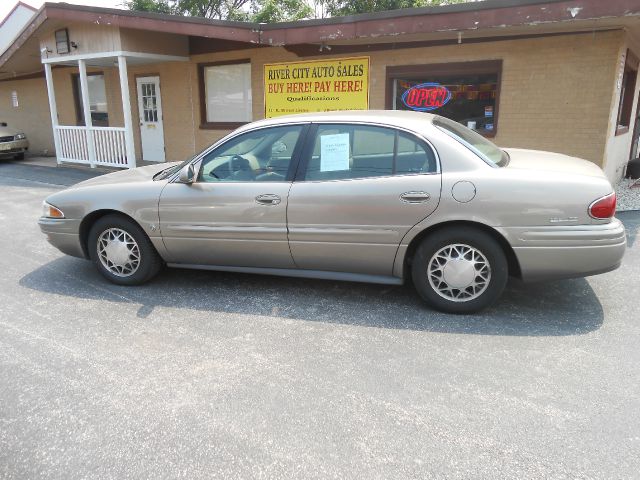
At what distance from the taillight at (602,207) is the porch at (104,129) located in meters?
10.3

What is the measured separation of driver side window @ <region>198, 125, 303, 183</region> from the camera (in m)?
4.26

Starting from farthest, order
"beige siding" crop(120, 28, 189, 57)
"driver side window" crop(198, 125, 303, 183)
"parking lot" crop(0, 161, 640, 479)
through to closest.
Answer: "beige siding" crop(120, 28, 189, 57)
"driver side window" crop(198, 125, 303, 183)
"parking lot" crop(0, 161, 640, 479)

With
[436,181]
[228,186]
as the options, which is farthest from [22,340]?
[436,181]

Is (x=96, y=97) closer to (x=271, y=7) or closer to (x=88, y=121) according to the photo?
(x=88, y=121)

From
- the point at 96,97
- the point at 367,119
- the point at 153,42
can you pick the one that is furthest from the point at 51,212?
the point at 96,97

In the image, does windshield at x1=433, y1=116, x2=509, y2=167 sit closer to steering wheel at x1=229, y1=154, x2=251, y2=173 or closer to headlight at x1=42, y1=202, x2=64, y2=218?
steering wheel at x1=229, y1=154, x2=251, y2=173

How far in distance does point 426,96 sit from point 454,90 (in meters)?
0.48

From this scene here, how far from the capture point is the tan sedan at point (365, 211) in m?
3.67

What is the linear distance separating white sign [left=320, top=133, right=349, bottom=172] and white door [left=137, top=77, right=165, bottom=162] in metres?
9.89

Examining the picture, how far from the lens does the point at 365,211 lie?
395 cm

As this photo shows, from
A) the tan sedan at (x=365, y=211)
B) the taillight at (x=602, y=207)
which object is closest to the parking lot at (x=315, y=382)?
the tan sedan at (x=365, y=211)

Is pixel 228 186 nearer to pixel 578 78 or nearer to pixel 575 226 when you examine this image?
pixel 575 226

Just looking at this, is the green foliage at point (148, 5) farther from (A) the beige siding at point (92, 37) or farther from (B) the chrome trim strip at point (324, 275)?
(B) the chrome trim strip at point (324, 275)

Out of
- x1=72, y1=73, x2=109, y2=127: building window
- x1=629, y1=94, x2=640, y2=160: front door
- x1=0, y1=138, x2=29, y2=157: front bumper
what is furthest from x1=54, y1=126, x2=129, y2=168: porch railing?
x1=629, y1=94, x2=640, y2=160: front door
